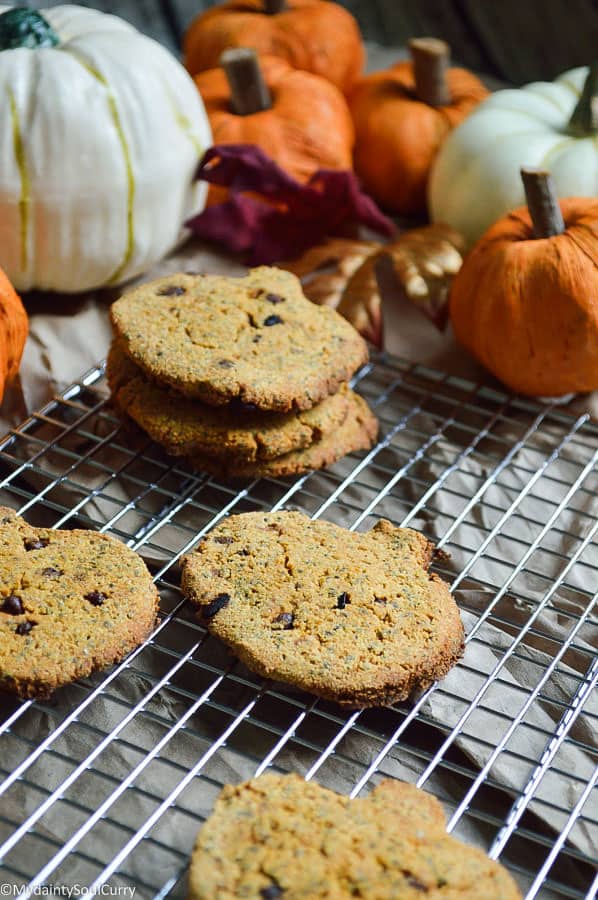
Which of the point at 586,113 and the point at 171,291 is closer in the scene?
the point at 171,291

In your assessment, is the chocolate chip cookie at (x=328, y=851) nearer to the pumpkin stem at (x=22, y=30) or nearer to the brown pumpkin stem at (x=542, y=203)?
the brown pumpkin stem at (x=542, y=203)

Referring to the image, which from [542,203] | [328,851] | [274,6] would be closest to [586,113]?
[542,203]

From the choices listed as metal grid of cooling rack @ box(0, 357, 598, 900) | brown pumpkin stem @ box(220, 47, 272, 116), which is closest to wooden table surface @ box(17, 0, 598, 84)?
brown pumpkin stem @ box(220, 47, 272, 116)

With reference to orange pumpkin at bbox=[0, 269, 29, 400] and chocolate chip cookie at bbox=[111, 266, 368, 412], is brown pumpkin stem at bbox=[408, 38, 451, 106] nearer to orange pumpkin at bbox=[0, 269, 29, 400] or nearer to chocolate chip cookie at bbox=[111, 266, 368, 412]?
chocolate chip cookie at bbox=[111, 266, 368, 412]

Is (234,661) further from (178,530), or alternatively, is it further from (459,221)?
(459,221)

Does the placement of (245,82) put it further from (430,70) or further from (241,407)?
(241,407)

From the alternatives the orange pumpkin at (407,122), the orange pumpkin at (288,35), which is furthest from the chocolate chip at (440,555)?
the orange pumpkin at (288,35)
